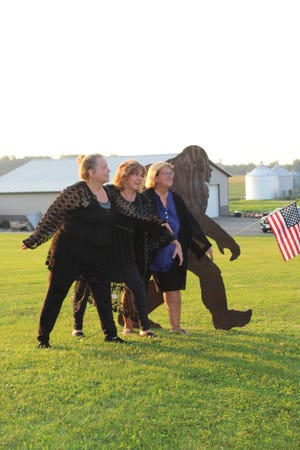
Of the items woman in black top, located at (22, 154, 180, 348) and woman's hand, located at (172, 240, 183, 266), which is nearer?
woman in black top, located at (22, 154, 180, 348)

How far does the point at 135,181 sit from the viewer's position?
21.5 ft

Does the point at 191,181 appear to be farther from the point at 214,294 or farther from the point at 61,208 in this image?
the point at 61,208

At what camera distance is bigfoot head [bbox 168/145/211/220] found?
25.8ft

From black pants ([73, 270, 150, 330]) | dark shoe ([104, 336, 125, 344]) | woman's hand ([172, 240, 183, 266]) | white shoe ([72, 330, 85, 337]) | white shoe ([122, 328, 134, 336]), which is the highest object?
woman's hand ([172, 240, 183, 266])

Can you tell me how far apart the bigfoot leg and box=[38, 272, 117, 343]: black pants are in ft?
4.97

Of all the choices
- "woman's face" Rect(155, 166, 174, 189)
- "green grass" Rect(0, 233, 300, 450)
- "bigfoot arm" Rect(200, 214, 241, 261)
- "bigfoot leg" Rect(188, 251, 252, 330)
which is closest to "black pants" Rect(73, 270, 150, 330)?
"green grass" Rect(0, 233, 300, 450)

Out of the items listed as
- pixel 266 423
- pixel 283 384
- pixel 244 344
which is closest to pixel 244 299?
pixel 244 344

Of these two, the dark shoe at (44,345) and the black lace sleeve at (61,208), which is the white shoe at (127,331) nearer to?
the dark shoe at (44,345)

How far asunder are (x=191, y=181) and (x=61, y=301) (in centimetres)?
232

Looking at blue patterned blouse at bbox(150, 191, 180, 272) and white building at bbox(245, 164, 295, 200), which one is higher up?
blue patterned blouse at bbox(150, 191, 180, 272)

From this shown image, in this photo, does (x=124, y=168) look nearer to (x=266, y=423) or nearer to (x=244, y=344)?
(x=244, y=344)

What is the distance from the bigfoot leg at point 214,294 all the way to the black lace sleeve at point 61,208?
6.37 ft

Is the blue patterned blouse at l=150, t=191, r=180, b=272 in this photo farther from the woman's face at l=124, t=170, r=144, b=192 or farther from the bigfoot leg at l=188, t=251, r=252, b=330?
the bigfoot leg at l=188, t=251, r=252, b=330

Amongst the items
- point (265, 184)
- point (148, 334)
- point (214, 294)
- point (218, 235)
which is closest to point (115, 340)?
point (148, 334)
